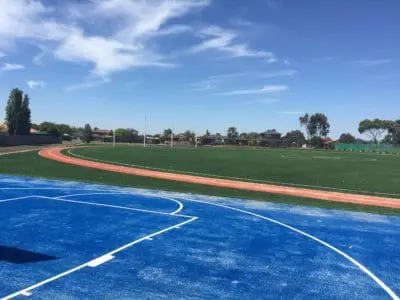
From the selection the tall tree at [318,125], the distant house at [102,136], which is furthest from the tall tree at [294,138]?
the distant house at [102,136]

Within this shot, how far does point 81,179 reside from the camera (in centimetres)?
2367

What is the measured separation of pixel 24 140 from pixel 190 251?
62568 millimetres

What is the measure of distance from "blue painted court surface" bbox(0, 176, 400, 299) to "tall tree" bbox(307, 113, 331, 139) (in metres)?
124

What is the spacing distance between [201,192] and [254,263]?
36.7ft

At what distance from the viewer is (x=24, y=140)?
64.8 meters

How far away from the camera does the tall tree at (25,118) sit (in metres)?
77.7

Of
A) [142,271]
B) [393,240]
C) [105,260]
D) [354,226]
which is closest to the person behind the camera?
[142,271]

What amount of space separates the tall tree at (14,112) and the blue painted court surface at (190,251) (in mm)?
67379

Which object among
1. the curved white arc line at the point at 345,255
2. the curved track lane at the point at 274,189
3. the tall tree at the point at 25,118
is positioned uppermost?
the tall tree at the point at 25,118

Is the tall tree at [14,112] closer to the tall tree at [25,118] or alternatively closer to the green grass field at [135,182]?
the tall tree at [25,118]

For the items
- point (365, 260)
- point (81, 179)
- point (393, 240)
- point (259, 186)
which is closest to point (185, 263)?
point (365, 260)

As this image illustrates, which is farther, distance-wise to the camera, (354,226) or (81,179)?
(81,179)

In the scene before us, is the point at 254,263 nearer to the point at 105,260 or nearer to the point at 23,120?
the point at 105,260

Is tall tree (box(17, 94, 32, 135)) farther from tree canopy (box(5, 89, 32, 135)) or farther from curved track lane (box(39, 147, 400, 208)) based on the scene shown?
curved track lane (box(39, 147, 400, 208))
